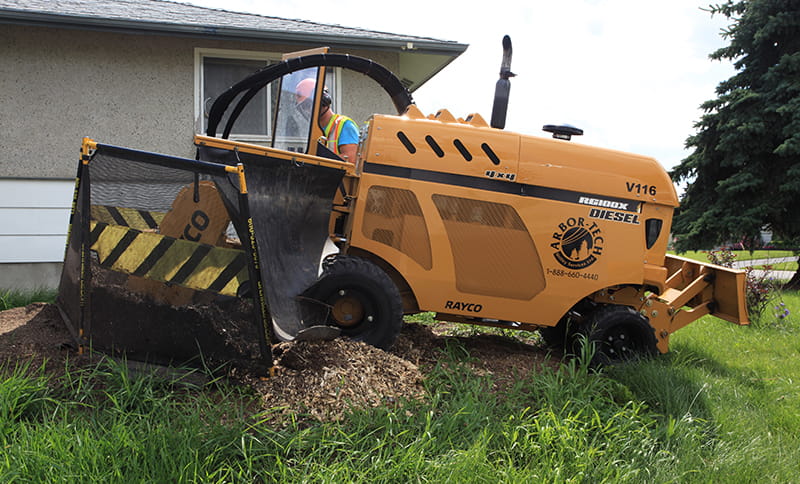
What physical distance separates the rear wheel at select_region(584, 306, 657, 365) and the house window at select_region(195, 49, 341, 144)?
487cm

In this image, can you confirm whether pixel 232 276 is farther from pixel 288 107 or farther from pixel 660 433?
pixel 660 433

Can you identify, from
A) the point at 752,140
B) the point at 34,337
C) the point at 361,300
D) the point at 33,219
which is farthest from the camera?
the point at 752,140

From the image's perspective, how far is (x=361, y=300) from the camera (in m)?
4.00

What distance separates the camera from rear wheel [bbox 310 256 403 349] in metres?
3.96

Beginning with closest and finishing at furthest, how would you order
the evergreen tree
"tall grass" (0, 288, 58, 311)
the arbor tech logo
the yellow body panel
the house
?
the yellow body panel
the arbor tech logo
"tall grass" (0, 288, 58, 311)
the house
the evergreen tree

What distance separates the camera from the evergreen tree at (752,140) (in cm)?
1165

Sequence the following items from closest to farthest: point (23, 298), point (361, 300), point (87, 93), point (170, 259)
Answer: point (170, 259), point (361, 300), point (23, 298), point (87, 93)

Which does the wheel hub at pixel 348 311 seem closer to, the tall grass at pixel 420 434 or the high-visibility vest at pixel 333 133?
the tall grass at pixel 420 434

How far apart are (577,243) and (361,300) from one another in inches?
68.6

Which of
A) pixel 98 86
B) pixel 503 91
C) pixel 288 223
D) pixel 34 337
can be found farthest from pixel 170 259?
pixel 98 86

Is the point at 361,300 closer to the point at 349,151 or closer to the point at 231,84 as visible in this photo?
the point at 349,151

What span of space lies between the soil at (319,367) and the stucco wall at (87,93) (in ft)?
12.4

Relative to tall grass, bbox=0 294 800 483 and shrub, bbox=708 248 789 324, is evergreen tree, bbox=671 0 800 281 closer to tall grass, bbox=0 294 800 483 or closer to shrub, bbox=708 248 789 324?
shrub, bbox=708 248 789 324

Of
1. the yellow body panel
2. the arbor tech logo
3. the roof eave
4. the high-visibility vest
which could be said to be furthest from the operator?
the roof eave
